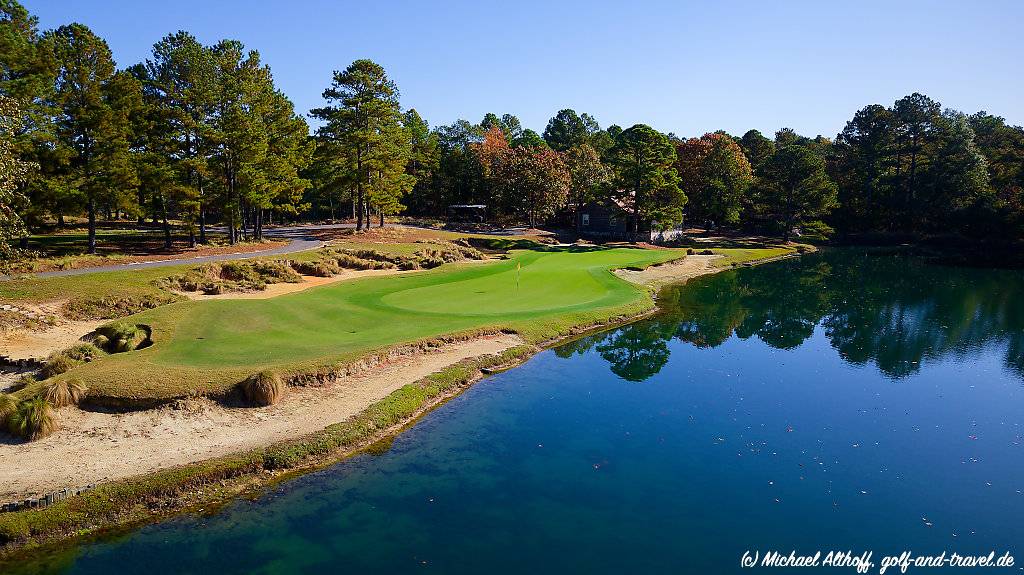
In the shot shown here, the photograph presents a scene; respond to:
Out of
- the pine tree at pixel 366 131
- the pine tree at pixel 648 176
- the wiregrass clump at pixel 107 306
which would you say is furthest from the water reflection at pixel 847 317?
the pine tree at pixel 366 131

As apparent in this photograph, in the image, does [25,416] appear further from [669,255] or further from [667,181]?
[667,181]

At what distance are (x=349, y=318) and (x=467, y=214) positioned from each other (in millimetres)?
63220

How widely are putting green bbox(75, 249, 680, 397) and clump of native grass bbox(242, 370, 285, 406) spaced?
83 cm

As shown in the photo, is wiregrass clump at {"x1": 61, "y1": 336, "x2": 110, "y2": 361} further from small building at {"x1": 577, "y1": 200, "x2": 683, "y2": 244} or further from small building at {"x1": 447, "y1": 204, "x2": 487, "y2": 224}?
small building at {"x1": 447, "y1": 204, "x2": 487, "y2": 224}

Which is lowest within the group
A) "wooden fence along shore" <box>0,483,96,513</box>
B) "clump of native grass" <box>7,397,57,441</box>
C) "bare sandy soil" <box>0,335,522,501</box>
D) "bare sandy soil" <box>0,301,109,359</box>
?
"wooden fence along shore" <box>0,483,96,513</box>

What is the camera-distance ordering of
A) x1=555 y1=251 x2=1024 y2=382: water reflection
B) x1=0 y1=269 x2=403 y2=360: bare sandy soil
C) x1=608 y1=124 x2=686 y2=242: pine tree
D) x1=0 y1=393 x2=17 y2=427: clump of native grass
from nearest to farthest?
x1=0 y1=393 x2=17 y2=427: clump of native grass → x1=0 y1=269 x2=403 y2=360: bare sandy soil → x1=555 y1=251 x2=1024 y2=382: water reflection → x1=608 y1=124 x2=686 y2=242: pine tree

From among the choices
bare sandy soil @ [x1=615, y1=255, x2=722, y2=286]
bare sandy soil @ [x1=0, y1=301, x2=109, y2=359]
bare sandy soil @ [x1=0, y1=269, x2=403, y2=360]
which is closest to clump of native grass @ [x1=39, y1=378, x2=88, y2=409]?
bare sandy soil @ [x1=0, y1=269, x2=403, y2=360]

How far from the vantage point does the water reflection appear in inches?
1176

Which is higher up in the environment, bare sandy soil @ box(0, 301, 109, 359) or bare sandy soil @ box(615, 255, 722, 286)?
bare sandy soil @ box(615, 255, 722, 286)

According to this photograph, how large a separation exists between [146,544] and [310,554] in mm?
3625

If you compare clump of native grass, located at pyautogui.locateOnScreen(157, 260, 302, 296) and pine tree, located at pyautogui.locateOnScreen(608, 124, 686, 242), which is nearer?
clump of native grass, located at pyautogui.locateOnScreen(157, 260, 302, 296)

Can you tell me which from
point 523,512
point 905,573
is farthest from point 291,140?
point 905,573

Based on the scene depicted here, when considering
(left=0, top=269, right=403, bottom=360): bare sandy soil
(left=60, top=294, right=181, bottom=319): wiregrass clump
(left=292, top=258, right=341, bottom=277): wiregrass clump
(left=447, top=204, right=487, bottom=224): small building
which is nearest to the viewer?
(left=0, top=269, right=403, bottom=360): bare sandy soil

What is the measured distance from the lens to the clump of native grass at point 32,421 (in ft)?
52.2
